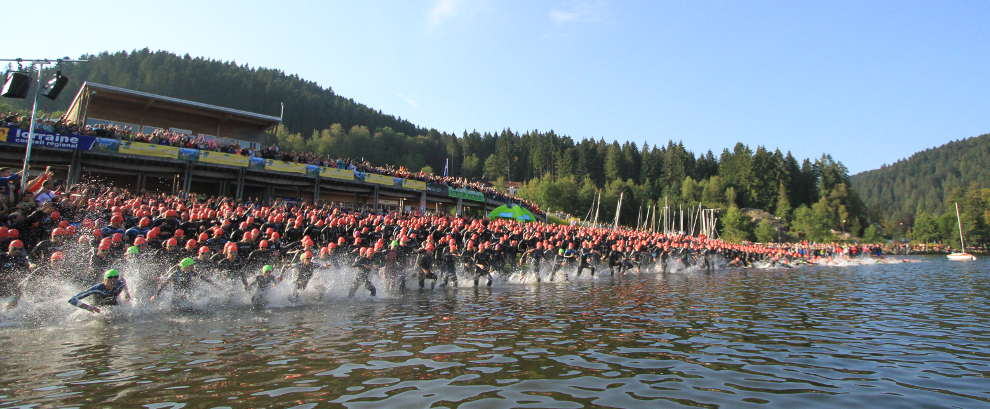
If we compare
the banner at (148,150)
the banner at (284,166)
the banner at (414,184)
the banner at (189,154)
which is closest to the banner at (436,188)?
the banner at (414,184)

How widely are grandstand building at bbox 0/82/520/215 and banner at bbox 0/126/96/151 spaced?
1.3 inches

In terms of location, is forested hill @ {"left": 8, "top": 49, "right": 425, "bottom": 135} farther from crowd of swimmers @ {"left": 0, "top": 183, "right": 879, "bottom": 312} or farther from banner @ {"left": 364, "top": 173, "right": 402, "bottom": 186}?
crowd of swimmers @ {"left": 0, "top": 183, "right": 879, "bottom": 312}

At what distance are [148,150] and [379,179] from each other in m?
14.2

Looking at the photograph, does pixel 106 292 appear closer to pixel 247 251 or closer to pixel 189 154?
pixel 247 251

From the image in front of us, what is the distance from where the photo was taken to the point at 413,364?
6.68 meters

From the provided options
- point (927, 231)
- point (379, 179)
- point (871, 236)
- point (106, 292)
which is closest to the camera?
point (106, 292)

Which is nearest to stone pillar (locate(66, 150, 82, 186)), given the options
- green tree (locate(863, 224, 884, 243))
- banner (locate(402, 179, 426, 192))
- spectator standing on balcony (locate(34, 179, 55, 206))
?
spectator standing on balcony (locate(34, 179, 55, 206))

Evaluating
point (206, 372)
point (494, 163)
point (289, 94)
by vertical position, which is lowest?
point (206, 372)

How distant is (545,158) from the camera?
146250mm

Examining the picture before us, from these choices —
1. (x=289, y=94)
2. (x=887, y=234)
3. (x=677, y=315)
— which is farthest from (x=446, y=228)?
(x=887, y=234)

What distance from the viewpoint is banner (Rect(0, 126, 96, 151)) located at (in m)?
23.2

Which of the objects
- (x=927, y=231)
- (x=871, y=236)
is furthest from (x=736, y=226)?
(x=927, y=231)

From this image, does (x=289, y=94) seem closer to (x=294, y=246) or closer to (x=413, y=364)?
(x=294, y=246)

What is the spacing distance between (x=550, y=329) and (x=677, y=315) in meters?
3.57
